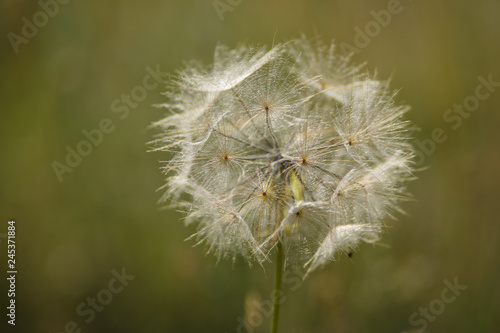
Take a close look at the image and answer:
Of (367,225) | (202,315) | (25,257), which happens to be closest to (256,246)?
(367,225)

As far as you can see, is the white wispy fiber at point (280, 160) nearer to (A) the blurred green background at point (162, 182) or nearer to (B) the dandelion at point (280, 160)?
(B) the dandelion at point (280, 160)

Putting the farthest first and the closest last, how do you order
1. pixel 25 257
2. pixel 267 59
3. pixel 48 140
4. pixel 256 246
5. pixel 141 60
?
1. pixel 141 60
2. pixel 48 140
3. pixel 25 257
4. pixel 267 59
5. pixel 256 246

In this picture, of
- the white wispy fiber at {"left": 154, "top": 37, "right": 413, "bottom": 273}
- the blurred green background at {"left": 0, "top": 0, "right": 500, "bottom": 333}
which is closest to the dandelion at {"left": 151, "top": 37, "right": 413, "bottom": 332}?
the white wispy fiber at {"left": 154, "top": 37, "right": 413, "bottom": 273}

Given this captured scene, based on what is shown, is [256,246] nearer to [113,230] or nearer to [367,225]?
[367,225]

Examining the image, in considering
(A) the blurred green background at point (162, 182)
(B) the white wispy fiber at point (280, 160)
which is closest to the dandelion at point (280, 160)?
(B) the white wispy fiber at point (280, 160)

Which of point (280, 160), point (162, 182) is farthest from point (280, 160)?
point (162, 182)

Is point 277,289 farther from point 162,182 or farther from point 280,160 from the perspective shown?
point 162,182
